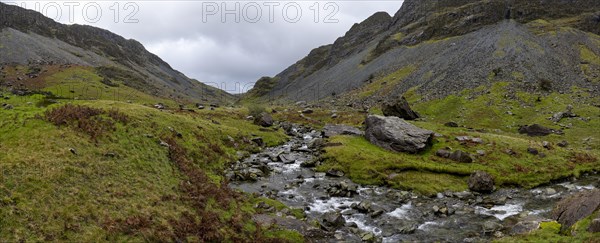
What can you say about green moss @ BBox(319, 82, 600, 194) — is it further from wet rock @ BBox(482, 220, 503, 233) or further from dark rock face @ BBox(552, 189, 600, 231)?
dark rock face @ BBox(552, 189, 600, 231)

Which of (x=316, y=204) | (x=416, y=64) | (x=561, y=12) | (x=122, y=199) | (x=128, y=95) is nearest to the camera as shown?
(x=122, y=199)

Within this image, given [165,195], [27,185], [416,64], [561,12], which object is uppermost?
[561,12]

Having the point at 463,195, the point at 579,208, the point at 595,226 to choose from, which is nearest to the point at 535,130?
the point at 463,195

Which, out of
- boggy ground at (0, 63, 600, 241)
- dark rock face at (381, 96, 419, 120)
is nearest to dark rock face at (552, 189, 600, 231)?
boggy ground at (0, 63, 600, 241)

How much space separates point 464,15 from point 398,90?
7401cm

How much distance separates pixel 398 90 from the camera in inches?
4412

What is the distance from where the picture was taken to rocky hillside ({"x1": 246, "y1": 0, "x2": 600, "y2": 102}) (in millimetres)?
96500

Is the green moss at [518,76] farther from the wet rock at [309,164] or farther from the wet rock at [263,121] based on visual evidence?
the wet rock at [309,164]

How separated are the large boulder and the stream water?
11735mm

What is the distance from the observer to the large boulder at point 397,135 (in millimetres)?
49250

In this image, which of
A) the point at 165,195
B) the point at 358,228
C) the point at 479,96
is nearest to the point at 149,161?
the point at 165,195

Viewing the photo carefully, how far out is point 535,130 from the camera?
63875 millimetres

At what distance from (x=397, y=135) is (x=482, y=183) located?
14.6 m

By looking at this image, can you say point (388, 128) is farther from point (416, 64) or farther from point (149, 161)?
point (416, 64)
